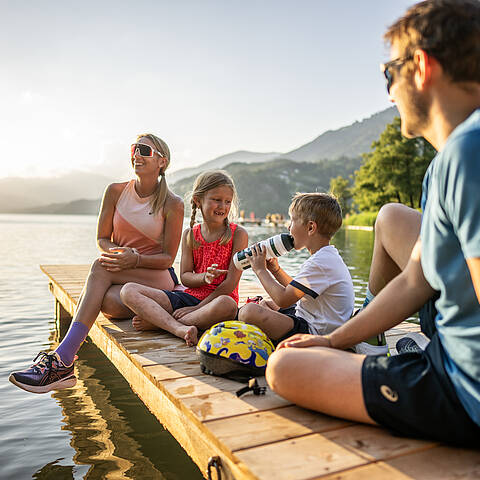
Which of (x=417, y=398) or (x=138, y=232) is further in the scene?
(x=138, y=232)

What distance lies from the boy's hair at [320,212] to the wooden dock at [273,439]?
1299 mm

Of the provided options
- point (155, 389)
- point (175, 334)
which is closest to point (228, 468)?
point (155, 389)

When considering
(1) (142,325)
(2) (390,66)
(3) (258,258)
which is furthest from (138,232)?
(2) (390,66)

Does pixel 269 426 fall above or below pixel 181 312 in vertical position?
below

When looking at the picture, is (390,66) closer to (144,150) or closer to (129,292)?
(129,292)

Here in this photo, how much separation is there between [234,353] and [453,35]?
196 centimetres

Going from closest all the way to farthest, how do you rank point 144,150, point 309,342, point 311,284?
point 309,342 < point 311,284 < point 144,150

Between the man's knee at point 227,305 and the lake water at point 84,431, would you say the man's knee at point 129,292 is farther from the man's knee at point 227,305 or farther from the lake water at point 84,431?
the lake water at point 84,431

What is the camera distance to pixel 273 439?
1.94m

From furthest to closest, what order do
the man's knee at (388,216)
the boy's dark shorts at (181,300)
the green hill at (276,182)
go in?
the green hill at (276,182), the boy's dark shorts at (181,300), the man's knee at (388,216)

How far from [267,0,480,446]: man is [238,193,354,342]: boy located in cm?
99

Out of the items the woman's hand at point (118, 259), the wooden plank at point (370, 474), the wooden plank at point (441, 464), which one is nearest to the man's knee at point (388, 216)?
the wooden plank at point (441, 464)

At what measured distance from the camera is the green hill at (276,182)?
6176 inches

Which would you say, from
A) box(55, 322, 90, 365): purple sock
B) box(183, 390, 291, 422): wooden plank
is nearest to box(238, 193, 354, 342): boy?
box(183, 390, 291, 422): wooden plank
